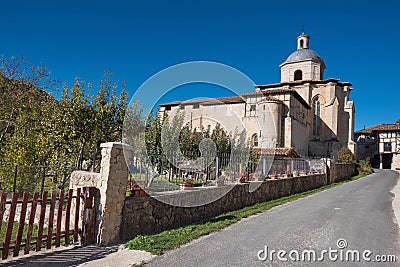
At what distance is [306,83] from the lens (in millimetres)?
41844

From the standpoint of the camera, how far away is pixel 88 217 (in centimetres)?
564

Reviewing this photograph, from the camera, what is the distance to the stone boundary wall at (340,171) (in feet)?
71.9

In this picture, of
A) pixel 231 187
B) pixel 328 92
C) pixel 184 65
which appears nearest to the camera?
pixel 184 65

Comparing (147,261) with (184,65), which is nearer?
(147,261)

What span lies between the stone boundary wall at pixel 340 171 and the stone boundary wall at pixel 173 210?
1149 cm

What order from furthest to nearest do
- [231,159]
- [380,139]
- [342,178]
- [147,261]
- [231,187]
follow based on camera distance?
[380,139] → [342,178] → [231,159] → [231,187] → [147,261]

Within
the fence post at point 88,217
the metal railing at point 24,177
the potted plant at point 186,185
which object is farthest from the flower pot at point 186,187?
the metal railing at point 24,177

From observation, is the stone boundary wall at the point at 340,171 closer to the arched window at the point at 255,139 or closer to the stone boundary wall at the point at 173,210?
the arched window at the point at 255,139

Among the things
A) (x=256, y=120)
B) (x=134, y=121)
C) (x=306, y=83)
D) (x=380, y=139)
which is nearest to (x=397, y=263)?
(x=134, y=121)

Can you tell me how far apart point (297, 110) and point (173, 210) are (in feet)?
103

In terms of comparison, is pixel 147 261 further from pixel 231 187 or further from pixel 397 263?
pixel 231 187

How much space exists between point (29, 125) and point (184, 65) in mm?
7437

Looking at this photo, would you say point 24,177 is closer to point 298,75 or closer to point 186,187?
point 186,187

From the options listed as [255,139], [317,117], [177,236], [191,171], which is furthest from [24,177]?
[317,117]
